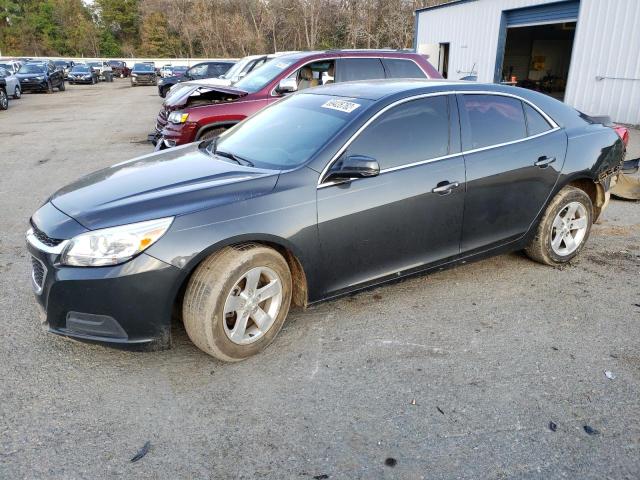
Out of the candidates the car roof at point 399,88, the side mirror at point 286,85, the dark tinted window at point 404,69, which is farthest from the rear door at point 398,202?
the dark tinted window at point 404,69

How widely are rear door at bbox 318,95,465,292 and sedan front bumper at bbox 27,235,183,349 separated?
1.04m

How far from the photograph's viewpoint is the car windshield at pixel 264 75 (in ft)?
26.5

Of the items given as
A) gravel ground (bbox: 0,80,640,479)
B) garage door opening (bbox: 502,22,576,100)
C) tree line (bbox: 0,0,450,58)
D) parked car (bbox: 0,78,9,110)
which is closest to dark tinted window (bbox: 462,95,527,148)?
gravel ground (bbox: 0,80,640,479)

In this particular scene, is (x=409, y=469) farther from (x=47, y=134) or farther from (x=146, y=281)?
(x=47, y=134)

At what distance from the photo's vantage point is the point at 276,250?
330cm

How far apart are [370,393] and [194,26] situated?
7121 centimetres

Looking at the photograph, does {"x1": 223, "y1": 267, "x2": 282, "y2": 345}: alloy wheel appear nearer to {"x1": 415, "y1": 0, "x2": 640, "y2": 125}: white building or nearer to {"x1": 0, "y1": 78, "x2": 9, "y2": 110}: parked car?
{"x1": 415, "y1": 0, "x2": 640, "y2": 125}: white building

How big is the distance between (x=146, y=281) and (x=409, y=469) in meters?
1.66

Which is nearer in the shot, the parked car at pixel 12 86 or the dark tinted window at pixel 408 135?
the dark tinted window at pixel 408 135

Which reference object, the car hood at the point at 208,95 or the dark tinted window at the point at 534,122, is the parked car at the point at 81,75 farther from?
the dark tinted window at the point at 534,122

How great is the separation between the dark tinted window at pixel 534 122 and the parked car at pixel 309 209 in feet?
0.06

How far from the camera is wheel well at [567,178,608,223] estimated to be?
4.68 meters

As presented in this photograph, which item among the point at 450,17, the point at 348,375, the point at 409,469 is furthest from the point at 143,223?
the point at 450,17

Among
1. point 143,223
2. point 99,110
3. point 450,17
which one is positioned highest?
point 450,17
